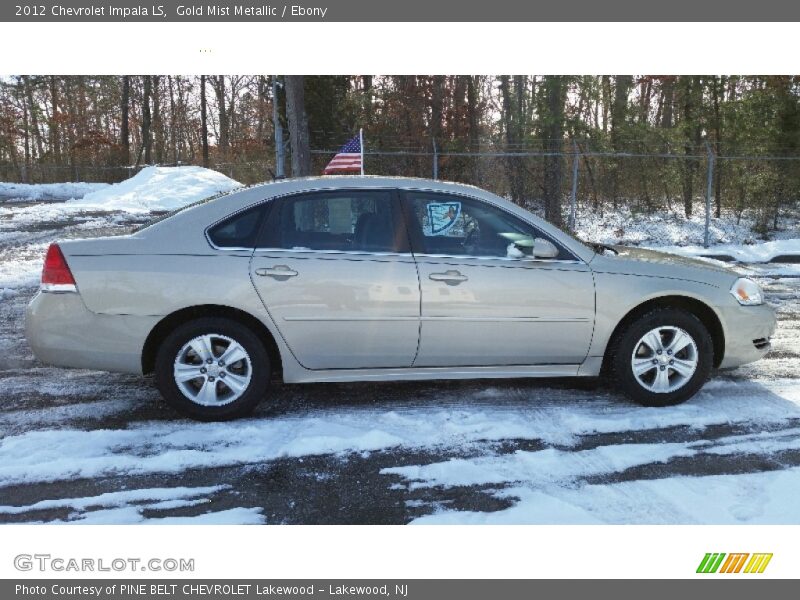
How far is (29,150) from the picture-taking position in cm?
3766

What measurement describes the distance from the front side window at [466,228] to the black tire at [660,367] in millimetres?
721

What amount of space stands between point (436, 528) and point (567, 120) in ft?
52.8

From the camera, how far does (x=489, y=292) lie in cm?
446

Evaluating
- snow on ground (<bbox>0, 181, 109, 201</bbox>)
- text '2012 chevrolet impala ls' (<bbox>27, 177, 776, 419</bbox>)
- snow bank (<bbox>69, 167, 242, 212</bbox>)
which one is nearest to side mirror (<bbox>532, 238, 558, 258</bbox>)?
text '2012 chevrolet impala ls' (<bbox>27, 177, 776, 419</bbox>)

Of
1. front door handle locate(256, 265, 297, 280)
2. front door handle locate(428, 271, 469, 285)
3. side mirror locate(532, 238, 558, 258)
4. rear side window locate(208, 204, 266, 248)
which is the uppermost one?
rear side window locate(208, 204, 266, 248)

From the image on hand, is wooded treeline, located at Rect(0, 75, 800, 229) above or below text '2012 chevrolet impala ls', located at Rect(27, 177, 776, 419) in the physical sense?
above

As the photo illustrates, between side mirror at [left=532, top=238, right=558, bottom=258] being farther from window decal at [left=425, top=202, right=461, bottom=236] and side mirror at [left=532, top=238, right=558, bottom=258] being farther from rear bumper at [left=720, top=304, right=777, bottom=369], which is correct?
rear bumper at [left=720, top=304, right=777, bottom=369]

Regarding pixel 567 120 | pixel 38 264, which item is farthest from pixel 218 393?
pixel 567 120

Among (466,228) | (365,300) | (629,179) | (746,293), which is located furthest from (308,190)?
(629,179)

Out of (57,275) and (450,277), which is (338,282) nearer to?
(450,277)

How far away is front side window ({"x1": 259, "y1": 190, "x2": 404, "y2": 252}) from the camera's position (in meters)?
4.43

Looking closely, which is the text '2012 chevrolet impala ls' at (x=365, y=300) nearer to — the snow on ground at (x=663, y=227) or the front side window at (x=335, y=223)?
the front side window at (x=335, y=223)

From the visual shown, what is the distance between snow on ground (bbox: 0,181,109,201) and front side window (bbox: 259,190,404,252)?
25170 millimetres

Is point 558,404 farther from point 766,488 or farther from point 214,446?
point 214,446
